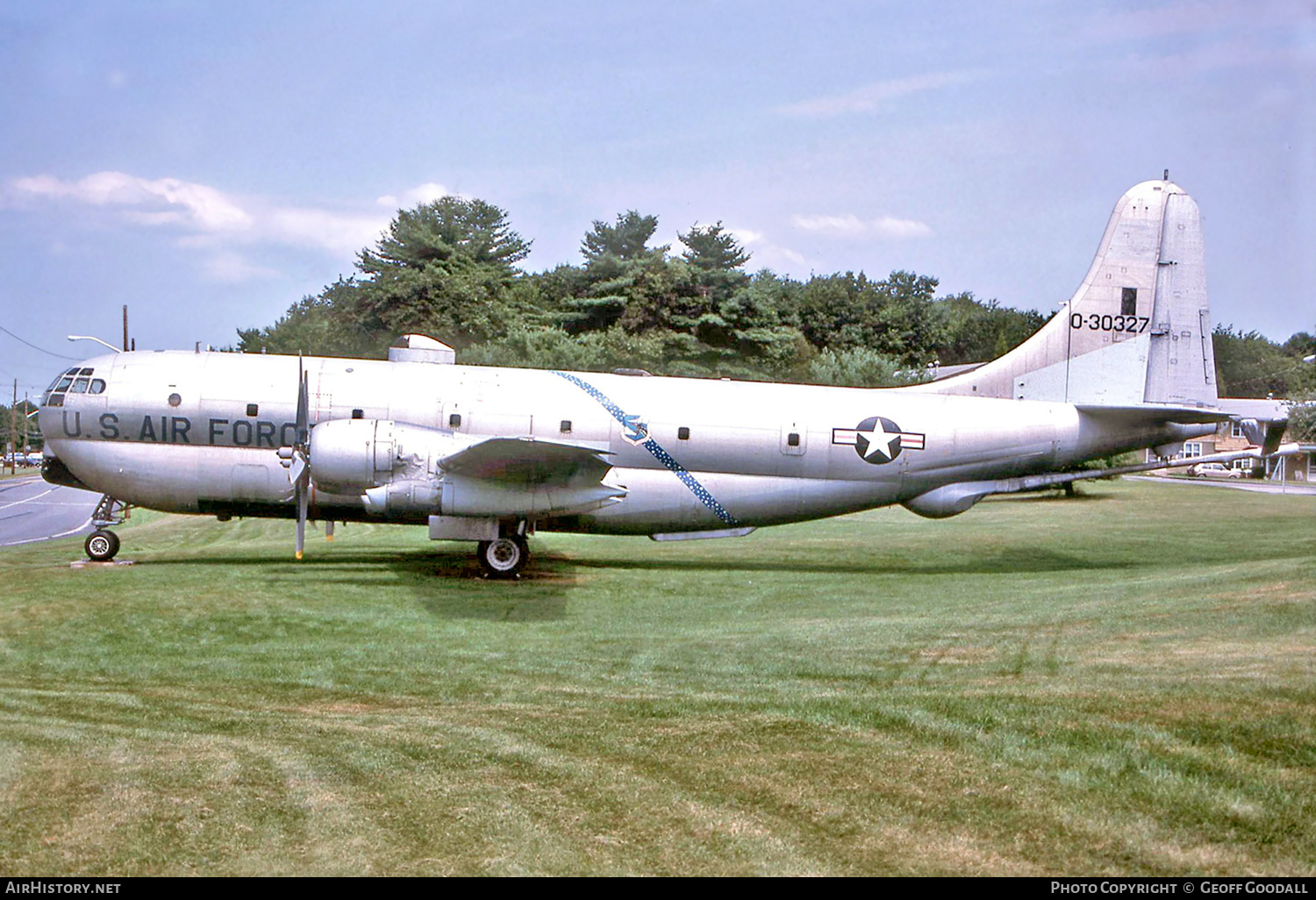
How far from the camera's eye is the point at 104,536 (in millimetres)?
18766

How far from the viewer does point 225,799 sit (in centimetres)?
624

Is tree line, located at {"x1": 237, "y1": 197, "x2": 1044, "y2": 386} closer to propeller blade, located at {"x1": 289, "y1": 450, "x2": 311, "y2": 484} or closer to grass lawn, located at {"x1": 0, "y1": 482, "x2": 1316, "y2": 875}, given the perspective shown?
propeller blade, located at {"x1": 289, "y1": 450, "x2": 311, "y2": 484}

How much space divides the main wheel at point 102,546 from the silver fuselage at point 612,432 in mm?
1022

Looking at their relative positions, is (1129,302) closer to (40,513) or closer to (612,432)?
(612,432)

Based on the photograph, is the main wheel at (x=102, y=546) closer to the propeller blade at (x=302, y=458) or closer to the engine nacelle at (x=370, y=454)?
the propeller blade at (x=302, y=458)

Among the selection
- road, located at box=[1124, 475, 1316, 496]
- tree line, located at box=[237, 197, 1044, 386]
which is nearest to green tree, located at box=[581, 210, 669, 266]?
tree line, located at box=[237, 197, 1044, 386]

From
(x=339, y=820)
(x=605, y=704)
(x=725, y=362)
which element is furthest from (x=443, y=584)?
(x=725, y=362)

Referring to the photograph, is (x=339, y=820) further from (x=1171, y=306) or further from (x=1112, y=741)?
(x=1171, y=306)

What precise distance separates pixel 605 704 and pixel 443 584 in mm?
8797

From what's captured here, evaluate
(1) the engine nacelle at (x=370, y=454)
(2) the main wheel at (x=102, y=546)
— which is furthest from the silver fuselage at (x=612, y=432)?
(1) the engine nacelle at (x=370, y=454)

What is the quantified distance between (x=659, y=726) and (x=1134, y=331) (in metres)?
15.3

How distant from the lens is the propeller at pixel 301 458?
1648 centimetres

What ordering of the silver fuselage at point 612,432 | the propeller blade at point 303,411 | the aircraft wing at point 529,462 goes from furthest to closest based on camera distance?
the silver fuselage at point 612,432
the propeller blade at point 303,411
the aircraft wing at point 529,462

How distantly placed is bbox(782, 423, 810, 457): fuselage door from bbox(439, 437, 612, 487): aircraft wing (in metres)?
3.30
